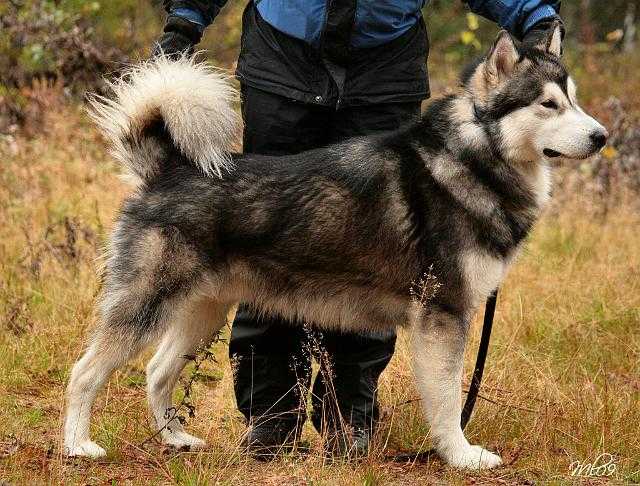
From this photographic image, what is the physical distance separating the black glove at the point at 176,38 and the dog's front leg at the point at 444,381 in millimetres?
1358

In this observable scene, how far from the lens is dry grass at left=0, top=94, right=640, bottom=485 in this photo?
3293 mm

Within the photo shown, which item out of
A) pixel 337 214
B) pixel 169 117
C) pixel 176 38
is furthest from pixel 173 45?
pixel 337 214

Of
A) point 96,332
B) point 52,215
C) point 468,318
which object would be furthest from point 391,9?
point 52,215

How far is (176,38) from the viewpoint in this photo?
3.58m

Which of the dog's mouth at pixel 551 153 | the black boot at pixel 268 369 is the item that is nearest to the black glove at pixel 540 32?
the dog's mouth at pixel 551 153

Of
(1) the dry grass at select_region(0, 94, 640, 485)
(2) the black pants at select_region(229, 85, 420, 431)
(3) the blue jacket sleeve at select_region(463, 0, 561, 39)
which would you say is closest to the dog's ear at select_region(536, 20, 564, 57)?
(3) the blue jacket sleeve at select_region(463, 0, 561, 39)

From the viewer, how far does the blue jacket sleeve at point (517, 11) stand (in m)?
3.57

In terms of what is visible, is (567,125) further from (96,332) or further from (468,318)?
(96,332)

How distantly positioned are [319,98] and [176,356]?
1.17 metres

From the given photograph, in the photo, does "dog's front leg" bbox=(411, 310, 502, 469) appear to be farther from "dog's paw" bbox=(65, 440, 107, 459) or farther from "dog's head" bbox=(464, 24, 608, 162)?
"dog's paw" bbox=(65, 440, 107, 459)

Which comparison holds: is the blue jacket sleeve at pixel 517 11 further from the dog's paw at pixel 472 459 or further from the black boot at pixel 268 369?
the dog's paw at pixel 472 459

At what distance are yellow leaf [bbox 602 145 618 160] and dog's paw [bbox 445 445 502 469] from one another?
4024 mm

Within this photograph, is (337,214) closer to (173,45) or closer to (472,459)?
(173,45)

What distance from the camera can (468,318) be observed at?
3424 millimetres
